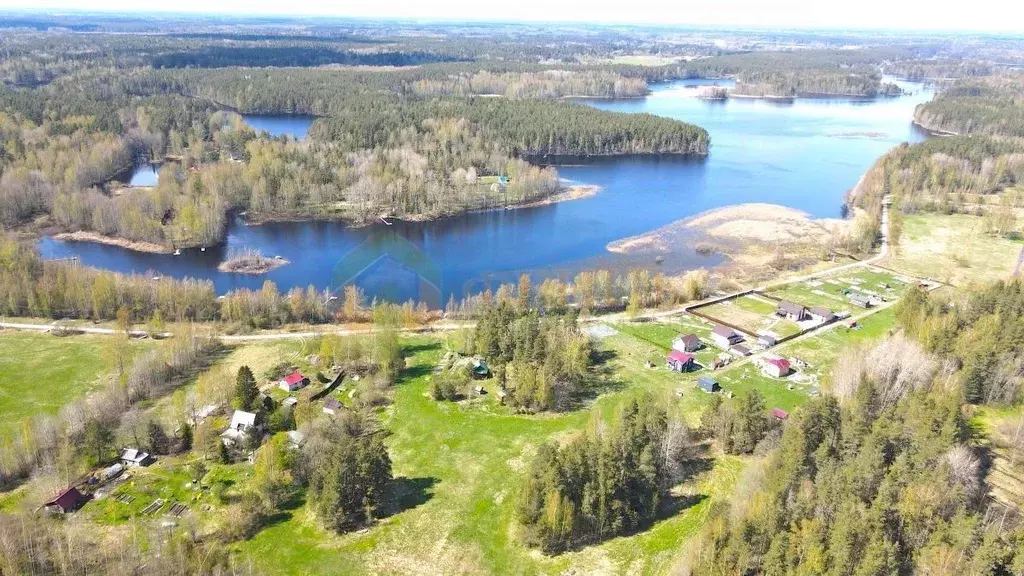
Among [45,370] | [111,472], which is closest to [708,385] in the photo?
[111,472]

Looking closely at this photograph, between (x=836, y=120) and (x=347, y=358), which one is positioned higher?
(x=836, y=120)

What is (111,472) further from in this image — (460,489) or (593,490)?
(593,490)

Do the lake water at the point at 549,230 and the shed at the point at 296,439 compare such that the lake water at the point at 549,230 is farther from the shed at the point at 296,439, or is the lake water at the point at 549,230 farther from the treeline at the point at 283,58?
the treeline at the point at 283,58

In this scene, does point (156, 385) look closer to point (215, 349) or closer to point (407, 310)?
point (215, 349)

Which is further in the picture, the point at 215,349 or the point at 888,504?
the point at 215,349

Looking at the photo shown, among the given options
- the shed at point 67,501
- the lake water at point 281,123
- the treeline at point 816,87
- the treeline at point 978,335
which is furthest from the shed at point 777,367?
the treeline at point 816,87

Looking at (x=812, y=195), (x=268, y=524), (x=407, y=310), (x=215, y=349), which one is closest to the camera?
(x=268, y=524)

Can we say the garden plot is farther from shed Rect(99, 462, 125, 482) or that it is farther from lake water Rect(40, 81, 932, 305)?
shed Rect(99, 462, 125, 482)

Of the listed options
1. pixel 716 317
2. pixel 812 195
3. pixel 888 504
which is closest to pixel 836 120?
pixel 812 195
